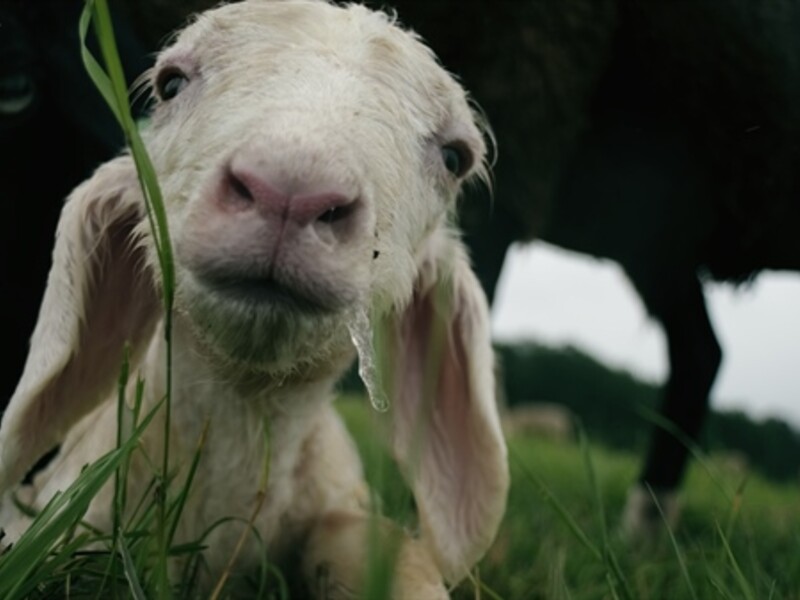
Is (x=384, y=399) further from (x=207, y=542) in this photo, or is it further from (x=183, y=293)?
(x=207, y=542)

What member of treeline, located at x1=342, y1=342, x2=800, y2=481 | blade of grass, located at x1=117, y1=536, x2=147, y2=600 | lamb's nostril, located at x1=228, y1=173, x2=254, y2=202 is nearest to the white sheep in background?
lamb's nostril, located at x1=228, y1=173, x2=254, y2=202

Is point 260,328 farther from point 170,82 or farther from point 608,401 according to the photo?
point 608,401

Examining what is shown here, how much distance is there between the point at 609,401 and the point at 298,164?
13.0 meters

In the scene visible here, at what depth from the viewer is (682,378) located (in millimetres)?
5938

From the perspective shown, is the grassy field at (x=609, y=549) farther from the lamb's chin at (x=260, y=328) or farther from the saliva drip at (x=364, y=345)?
the lamb's chin at (x=260, y=328)

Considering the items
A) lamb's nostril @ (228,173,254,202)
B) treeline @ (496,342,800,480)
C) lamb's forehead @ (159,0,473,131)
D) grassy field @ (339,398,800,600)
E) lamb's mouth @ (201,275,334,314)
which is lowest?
treeline @ (496,342,800,480)

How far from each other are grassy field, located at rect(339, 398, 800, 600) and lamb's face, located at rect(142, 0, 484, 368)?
0.26 metres

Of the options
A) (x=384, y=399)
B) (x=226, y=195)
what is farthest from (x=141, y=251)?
(x=384, y=399)

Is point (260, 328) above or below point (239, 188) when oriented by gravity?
below

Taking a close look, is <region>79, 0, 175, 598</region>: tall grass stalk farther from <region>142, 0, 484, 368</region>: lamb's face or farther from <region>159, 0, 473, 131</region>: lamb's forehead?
<region>159, 0, 473, 131</region>: lamb's forehead

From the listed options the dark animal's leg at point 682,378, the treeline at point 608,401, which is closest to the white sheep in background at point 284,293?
the dark animal's leg at point 682,378

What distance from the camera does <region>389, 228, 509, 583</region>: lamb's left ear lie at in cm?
291

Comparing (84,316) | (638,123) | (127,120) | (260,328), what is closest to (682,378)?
(638,123)

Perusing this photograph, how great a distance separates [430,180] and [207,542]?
0.92 m
